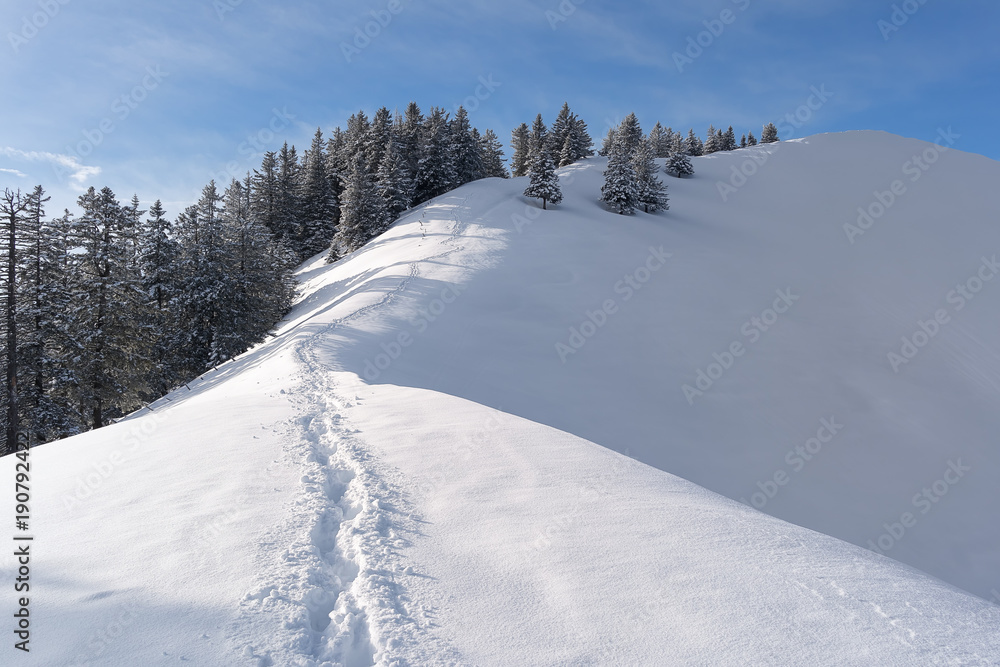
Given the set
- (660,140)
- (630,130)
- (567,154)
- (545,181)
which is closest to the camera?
(545,181)

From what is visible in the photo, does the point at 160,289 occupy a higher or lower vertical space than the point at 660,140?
lower

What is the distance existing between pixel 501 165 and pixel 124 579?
190ft

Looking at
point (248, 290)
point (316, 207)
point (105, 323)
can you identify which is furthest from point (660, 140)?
point (105, 323)

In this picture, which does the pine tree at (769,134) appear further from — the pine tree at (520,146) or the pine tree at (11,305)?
the pine tree at (11,305)

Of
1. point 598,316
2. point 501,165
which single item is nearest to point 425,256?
point 598,316

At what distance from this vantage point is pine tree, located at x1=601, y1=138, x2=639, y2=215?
112 ft

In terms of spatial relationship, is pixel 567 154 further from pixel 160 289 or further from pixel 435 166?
pixel 160 289

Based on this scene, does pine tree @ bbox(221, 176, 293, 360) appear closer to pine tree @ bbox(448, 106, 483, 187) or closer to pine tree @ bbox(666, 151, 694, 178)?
pine tree @ bbox(448, 106, 483, 187)

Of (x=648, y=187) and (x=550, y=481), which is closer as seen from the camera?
(x=550, y=481)

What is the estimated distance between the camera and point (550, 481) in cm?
568

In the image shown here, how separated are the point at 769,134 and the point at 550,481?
8817 centimetres

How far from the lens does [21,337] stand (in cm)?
1852

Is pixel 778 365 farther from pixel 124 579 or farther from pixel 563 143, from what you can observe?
pixel 563 143

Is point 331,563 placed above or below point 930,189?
below
